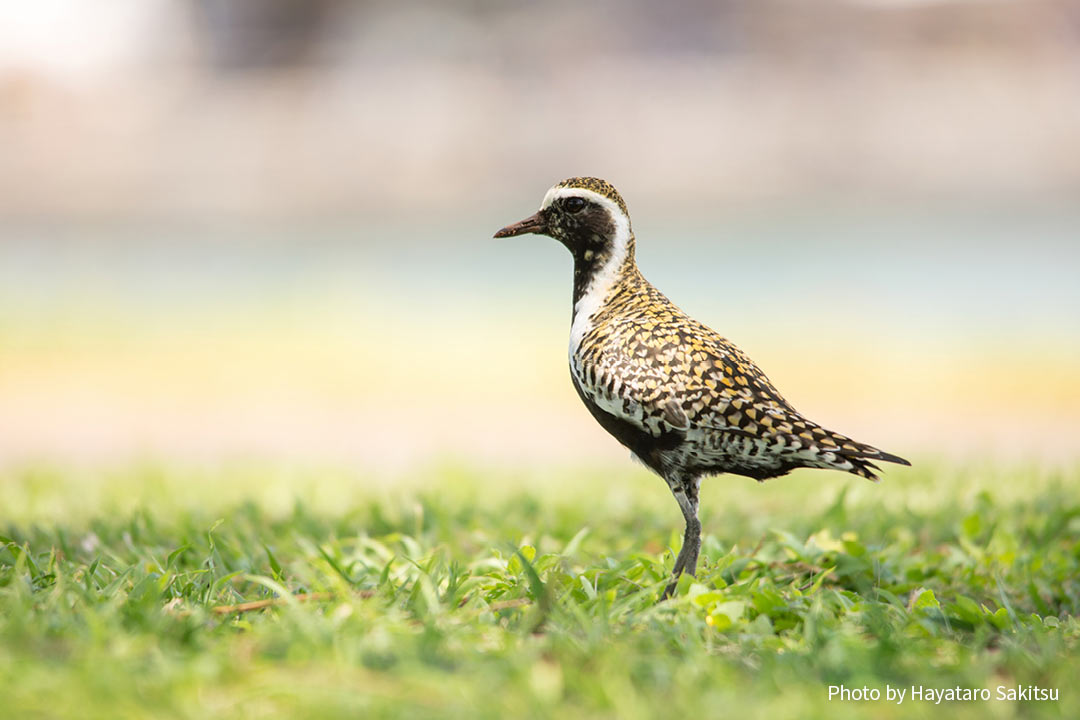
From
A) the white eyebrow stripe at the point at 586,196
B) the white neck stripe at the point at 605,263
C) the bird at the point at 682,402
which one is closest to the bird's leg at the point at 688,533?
the bird at the point at 682,402

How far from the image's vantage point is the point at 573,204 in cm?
462

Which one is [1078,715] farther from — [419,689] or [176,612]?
[176,612]

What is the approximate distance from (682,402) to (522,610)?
3.26 feet

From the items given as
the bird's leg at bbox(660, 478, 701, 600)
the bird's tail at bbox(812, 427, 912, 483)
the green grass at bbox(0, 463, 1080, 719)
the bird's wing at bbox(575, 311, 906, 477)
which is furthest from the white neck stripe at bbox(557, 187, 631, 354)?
the bird's tail at bbox(812, 427, 912, 483)

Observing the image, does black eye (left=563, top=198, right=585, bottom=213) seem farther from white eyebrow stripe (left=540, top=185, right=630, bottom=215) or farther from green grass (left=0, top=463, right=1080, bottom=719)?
green grass (left=0, top=463, right=1080, bottom=719)

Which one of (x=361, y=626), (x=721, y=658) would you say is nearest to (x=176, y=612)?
(x=361, y=626)

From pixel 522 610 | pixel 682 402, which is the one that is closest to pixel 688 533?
pixel 682 402

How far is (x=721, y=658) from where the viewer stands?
320cm

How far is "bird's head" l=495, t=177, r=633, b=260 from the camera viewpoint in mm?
4613

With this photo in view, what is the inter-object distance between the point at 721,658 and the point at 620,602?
1.74 ft

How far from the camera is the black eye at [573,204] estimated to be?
15.1ft

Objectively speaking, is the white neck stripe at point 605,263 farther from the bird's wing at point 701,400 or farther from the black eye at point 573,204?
the bird's wing at point 701,400

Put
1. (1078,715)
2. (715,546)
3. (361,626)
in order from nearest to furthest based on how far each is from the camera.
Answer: (1078,715) → (361,626) → (715,546)

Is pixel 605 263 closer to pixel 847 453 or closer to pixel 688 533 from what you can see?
pixel 688 533
